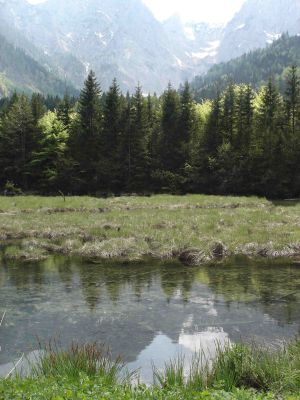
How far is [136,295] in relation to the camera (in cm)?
1858

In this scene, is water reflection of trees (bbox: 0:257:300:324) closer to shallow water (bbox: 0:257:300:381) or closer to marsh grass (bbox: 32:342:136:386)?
shallow water (bbox: 0:257:300:381)

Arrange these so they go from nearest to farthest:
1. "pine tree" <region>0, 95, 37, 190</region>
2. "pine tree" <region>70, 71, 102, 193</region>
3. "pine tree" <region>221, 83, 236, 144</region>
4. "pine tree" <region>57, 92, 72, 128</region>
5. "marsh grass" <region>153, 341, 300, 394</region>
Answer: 1. "marsh grass" <region>153, 341, 300, 394</region>
2. "pine tree" <region>70, 71, 102, 193</region>
3. "pine tree" <region>221, 83, 236, 144</region>
4. "pine tree" <region>0, 95, 37, 190</region>
5. "pine tree" <region>57, 92, 72, 128</region>

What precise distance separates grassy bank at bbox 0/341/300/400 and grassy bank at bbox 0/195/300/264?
1421 cm

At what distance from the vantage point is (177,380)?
383 inches

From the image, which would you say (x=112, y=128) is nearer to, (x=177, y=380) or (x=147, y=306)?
(x=147, y=306)

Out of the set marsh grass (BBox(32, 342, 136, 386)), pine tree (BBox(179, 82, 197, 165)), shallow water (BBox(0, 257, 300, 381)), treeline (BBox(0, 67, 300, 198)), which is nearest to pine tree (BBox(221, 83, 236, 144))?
treeline (BBox(0, 67, 300, 198))

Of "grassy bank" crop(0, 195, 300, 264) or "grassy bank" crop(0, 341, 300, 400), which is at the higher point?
"grassy bank" crop(0, 195, 300, 264)

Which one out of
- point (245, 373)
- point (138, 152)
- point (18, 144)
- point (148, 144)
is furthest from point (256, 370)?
point (18, 144)

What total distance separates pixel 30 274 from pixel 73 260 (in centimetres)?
364

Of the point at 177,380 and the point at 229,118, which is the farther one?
the point at 229,118

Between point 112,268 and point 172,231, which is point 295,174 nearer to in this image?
point 172,231

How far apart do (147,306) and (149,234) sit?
41.6ft

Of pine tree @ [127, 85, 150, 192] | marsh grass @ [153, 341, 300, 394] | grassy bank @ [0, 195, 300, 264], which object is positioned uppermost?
pine tree @ [127, 85, 150, 192]

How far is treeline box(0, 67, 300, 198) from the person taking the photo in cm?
7075
